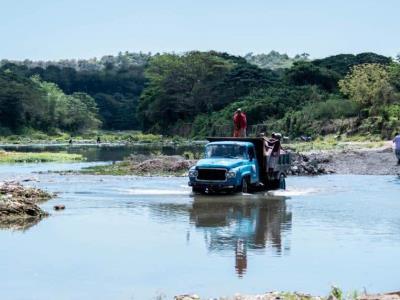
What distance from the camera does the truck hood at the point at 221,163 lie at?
29.2 meters

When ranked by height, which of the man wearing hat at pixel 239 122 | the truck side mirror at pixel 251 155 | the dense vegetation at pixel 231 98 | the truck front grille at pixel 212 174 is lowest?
the truck front grille at pixel 212 174

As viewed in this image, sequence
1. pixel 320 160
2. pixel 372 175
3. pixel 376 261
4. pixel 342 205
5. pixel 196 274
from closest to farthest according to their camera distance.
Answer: pixel 196 274, pixel 376 261, pixel 342 205, pixel 372 175, pixel 320 160

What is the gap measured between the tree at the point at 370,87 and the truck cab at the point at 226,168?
179ft

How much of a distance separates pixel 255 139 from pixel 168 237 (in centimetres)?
1201

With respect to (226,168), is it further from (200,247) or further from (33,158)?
(33,158)

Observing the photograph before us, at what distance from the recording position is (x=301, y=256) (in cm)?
1702

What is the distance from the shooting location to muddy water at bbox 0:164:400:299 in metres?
14.2

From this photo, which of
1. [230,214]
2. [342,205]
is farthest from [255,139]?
[230,214]

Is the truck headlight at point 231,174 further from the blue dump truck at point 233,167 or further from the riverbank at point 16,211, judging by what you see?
the riverbank at point 16,211

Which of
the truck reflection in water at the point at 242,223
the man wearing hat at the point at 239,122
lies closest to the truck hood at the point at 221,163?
the truck reflection in water at the point at 242,223

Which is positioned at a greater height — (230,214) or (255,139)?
(255,139)

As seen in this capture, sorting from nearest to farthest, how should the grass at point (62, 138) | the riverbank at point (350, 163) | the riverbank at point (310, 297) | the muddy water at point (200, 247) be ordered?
the riverbank at point (310, 297), the muddy water at point (200, 247), the riverbank at point (350, 163), the grass at point (62, 138)

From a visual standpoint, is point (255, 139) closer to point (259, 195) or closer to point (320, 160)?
point (259, 195)

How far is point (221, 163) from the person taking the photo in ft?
96.0
